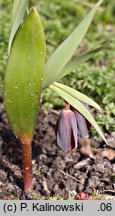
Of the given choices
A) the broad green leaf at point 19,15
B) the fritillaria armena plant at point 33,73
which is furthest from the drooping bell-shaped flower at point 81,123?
the broad green leaf at point 19,15

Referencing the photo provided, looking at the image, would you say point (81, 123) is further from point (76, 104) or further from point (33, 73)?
point (33, 73)

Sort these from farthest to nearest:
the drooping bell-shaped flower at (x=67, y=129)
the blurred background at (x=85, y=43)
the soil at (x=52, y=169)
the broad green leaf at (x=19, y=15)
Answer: the blurred background at (x=85, y=43), the soil at (x=52, y=169), the drooping bell-shaped flower at (x=67, y=129), the broad green leaf at (x=19, y=15)

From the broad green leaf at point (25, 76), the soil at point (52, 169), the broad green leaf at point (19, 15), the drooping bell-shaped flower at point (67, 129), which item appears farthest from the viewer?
the soil at point (52, 169)

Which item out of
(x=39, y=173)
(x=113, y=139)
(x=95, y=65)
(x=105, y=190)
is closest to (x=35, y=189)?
(x=39, y=173)

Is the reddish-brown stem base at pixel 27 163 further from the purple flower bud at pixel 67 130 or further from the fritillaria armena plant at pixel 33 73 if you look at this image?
the purple flower bud at pixel 67 130

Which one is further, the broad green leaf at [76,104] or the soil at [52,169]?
the soil at [52,169]

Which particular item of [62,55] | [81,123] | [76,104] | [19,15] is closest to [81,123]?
[81,123]

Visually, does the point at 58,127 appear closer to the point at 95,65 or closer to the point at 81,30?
the point at 81,30

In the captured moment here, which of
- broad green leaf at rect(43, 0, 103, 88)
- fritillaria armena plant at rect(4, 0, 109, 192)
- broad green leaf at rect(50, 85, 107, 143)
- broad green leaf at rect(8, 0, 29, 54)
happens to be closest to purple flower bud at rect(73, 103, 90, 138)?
fritillaria armena plant at rect(4, 0, 109, 192)
